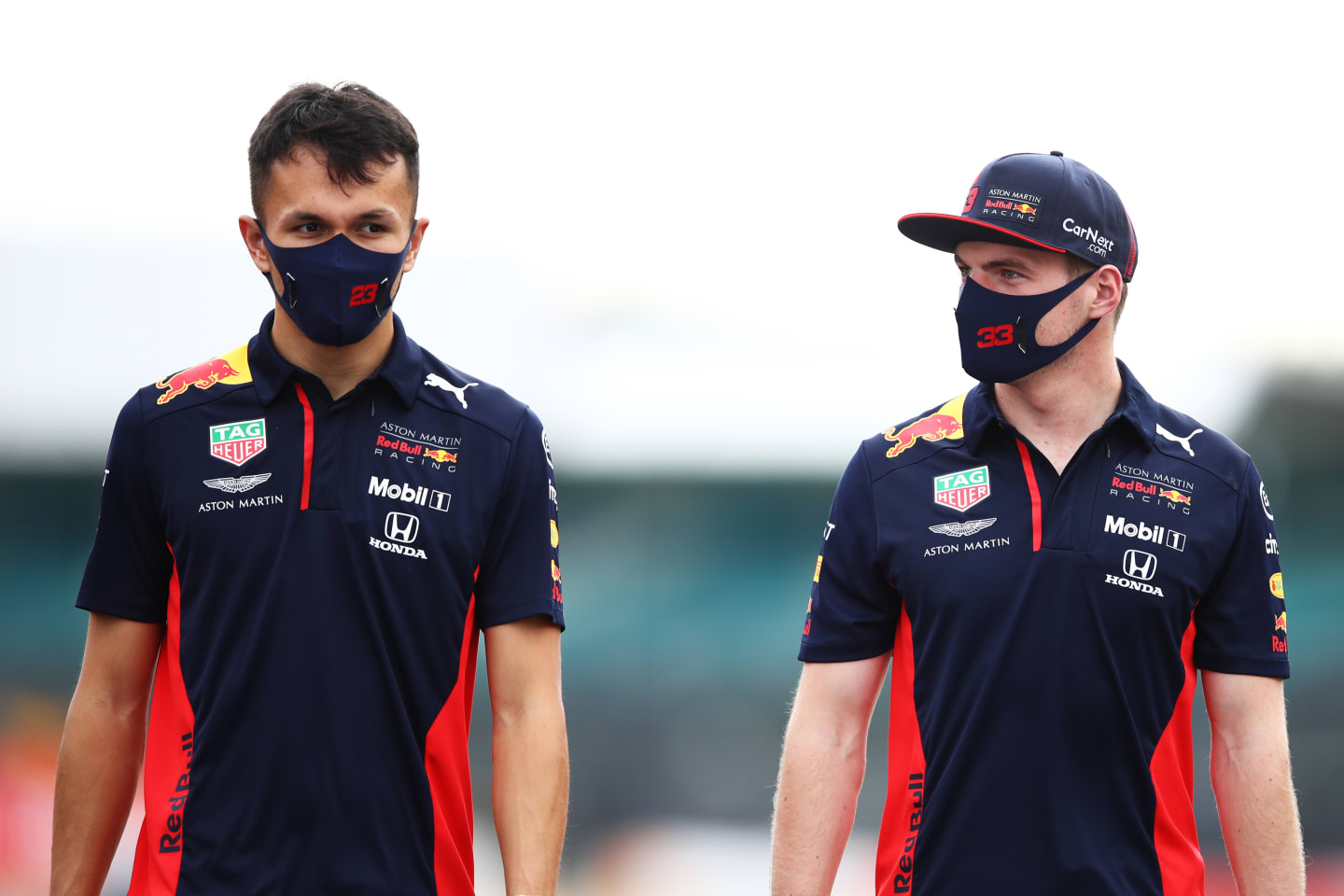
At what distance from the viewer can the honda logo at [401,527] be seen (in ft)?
8.65

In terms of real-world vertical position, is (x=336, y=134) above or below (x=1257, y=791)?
above

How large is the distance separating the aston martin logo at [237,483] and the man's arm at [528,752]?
52 cm

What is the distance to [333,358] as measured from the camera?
2.76m

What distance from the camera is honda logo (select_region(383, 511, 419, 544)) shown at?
2637 millimetres

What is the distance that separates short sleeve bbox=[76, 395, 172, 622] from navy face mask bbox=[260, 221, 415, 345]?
406mm

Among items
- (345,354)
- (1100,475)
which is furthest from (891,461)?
(345,354)

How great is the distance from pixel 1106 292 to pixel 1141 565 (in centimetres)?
60

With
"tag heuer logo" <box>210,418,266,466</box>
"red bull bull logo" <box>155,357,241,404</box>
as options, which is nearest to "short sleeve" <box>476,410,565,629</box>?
"tag heuer logo" <box>210,418,266,466</box>

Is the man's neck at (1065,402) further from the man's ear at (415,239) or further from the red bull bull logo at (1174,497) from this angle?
the man's ear at (415,239)

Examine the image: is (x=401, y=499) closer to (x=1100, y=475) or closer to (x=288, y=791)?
(x=288, y=791)

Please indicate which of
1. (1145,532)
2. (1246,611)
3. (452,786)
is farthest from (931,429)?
(452,786)

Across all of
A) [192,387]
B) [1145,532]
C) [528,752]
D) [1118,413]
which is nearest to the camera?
[528,752]

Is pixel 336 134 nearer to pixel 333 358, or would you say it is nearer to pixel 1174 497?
pixel 333 358

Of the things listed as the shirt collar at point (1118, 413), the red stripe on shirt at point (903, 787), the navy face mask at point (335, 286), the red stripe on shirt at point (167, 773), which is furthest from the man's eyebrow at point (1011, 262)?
the red stripe on shirt at point (167, 773)
